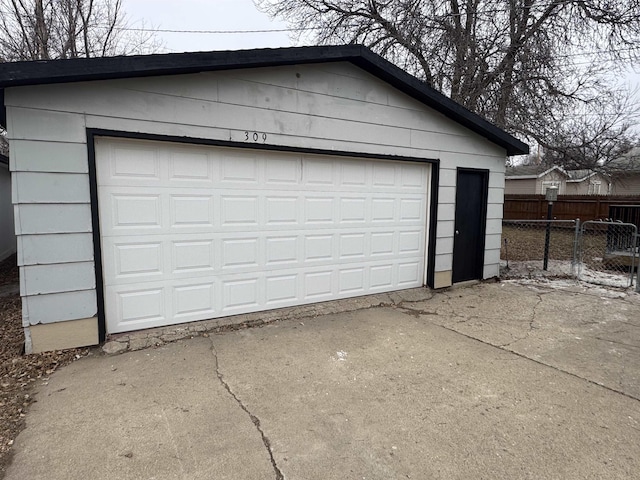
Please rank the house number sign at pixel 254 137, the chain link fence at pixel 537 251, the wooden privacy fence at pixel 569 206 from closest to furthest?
the house number sign at pixel 254 137, the chain link fence at pixel 537 251, the wooden privacy fence at pixel 569 206

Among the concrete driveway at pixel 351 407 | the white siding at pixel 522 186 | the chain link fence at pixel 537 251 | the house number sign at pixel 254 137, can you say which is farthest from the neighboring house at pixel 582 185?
the house number sign at pixel 254 137

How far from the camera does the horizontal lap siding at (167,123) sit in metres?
3.28

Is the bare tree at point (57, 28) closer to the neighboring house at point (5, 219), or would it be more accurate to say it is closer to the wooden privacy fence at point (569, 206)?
the neighboring house at point (5, 219)

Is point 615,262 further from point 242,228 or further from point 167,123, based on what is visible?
point 167,123

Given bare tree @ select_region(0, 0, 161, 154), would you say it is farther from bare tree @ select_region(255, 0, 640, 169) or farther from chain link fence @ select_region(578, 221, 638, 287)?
chain link fence @ select_region(578, 221, 638, 287)

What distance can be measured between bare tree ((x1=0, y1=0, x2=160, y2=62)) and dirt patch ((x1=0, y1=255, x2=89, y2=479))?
999 cm

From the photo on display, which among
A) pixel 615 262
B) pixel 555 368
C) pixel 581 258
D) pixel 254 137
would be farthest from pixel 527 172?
pixel 254 137

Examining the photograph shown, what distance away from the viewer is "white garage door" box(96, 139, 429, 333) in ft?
12.4

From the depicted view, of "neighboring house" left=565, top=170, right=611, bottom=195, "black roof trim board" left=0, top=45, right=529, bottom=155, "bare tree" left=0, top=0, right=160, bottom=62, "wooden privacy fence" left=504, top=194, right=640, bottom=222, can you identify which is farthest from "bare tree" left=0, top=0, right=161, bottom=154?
"neighboring house" left=565, top=170, right=611, bottom=195

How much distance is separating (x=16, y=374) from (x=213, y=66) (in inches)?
130

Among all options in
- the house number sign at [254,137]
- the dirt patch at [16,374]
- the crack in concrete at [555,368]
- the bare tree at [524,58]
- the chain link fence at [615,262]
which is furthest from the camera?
the bare tree at [524,58]

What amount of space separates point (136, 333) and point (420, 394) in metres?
2.85

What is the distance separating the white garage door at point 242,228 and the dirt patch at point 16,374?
58cm

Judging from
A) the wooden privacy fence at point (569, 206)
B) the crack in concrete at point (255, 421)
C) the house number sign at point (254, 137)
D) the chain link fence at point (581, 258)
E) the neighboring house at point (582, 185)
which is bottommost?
the crack in concrete at point (255, 421)
